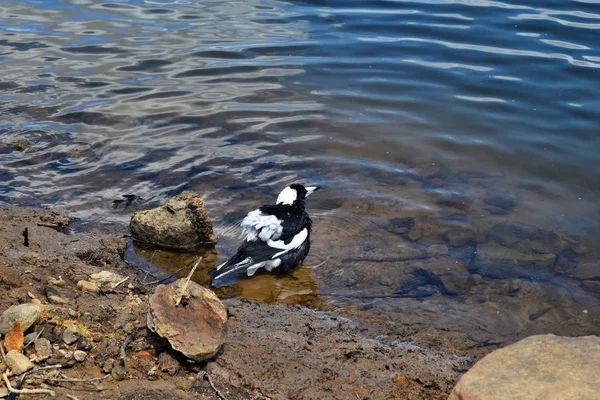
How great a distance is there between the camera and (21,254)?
236 inches

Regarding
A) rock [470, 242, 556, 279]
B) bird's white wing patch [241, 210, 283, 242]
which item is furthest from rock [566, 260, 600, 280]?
bird's white wing patch [241, 210, 283, 242]

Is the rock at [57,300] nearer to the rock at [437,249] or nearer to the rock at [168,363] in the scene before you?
the rock at [168,363]

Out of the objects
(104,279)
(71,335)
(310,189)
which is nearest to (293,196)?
(310,189)

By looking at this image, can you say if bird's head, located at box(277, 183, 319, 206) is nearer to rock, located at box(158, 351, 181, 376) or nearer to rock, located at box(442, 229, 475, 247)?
rock, located at box(442, 229, 475, 247)

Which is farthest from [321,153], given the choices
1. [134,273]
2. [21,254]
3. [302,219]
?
[21,254]

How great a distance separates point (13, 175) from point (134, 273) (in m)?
3.09

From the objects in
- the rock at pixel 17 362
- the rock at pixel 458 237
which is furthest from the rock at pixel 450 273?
the rock at pixel 17 362

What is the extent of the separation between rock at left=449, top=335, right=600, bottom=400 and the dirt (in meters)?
0.53

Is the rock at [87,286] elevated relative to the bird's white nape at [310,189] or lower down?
elevated

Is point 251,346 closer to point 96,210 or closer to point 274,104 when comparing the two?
point 96,210

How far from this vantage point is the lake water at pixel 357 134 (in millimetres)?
6965

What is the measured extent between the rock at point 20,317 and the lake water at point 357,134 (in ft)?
8.56

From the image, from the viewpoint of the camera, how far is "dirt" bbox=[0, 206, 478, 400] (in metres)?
4.18

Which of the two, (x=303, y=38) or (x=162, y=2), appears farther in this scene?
(x=162, y=2)
